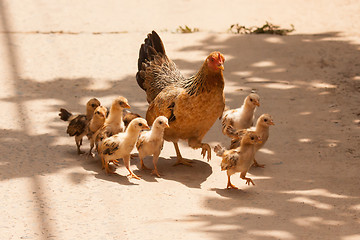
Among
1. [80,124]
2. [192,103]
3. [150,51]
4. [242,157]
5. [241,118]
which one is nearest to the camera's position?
[242,157]

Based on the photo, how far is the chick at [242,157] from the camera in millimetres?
6613

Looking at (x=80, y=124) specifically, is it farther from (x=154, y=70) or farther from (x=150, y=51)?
(x=150, y=51)

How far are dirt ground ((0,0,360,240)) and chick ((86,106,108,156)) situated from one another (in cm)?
27

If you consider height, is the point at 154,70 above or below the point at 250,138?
above

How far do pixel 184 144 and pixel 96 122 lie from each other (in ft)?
4.66

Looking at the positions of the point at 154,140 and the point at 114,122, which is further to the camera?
the point at 114,122

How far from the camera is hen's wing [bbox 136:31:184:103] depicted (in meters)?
7.71

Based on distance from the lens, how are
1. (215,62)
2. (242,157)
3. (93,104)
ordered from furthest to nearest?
(93,104) < (215,62) < (242,157)

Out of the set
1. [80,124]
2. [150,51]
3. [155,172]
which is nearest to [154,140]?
[155,172]

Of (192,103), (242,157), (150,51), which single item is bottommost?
(242,157)

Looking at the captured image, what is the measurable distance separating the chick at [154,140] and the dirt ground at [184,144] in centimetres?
27

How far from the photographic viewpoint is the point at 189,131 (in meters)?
7.11

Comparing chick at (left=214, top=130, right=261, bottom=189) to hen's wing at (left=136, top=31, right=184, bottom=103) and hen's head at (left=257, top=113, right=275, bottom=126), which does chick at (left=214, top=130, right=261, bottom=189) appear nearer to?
hen's head at (left=257, top=113, right=275, bottom=126)

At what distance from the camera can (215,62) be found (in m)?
6.79
